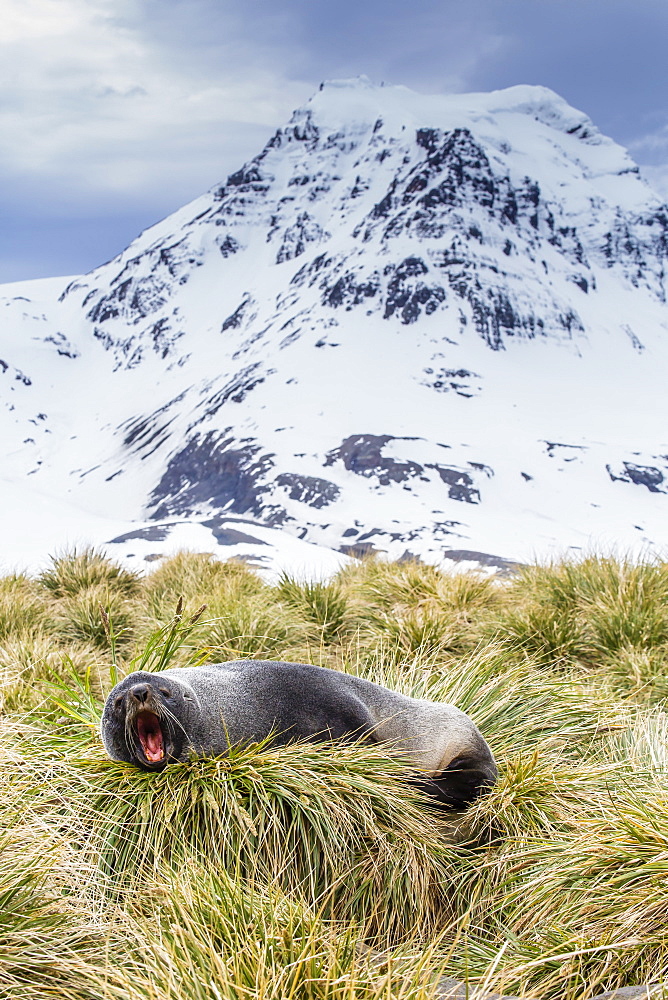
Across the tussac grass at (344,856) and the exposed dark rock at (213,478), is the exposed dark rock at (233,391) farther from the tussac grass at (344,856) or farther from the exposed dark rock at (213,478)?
the tussac grass at (344,856)

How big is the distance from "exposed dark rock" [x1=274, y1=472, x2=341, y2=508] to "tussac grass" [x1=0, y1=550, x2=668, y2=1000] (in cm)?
12562

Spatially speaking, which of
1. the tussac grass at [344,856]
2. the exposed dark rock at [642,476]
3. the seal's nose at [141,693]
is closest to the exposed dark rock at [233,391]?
the exposed dark rock at [642,476]

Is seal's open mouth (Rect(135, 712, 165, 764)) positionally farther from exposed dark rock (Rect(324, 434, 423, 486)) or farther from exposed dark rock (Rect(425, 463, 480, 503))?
exposed dark rock (Rect(324, 434, 423, 486))

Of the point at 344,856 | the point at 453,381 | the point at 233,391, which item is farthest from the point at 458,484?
the point at 344,856

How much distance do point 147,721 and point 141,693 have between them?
231mm

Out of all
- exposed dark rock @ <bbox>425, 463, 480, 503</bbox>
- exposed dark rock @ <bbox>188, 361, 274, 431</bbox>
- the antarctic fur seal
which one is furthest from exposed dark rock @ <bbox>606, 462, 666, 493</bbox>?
the antarctic fur seal

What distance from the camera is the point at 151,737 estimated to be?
342cm

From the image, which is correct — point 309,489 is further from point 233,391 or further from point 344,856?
point 344,856

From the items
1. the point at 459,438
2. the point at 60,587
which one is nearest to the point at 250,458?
the point at 459,438

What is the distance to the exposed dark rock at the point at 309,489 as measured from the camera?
436 feet

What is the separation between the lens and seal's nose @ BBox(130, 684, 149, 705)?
3.20m

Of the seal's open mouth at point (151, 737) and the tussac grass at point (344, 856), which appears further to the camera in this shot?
the seal's open mouth at point (151, 737)

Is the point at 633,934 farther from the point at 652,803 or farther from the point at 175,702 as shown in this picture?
the point at 175,702

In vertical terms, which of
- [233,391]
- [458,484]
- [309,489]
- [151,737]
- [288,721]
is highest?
[151,737]
